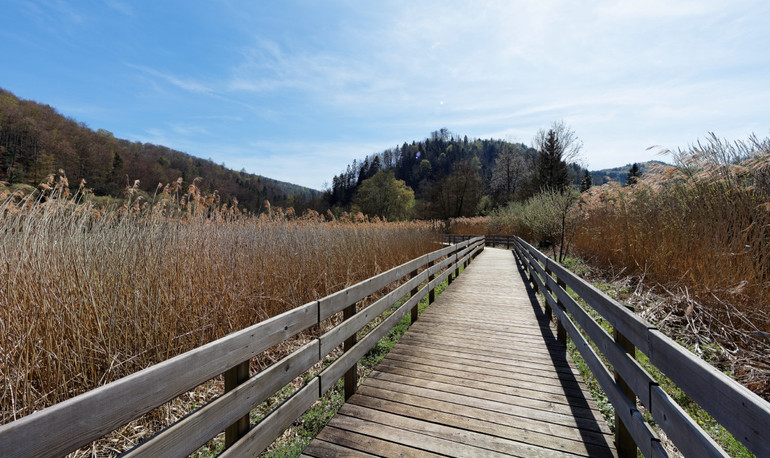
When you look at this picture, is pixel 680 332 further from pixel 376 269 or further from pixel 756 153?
pixel 376 269

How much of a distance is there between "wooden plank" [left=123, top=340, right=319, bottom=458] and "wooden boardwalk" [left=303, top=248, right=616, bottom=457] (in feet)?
2.20

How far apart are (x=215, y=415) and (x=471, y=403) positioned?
2.12 metres

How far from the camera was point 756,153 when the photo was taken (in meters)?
4.26

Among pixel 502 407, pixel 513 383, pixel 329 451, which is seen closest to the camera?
pixel 329 451

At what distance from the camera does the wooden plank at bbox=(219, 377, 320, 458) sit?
5.65 ft

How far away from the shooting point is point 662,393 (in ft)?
5.18

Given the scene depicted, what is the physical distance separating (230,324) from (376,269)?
363cm

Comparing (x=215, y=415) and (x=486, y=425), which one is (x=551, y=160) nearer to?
(x=486, y=425)

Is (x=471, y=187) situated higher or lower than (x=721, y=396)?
higher

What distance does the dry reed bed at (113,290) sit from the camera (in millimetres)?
2314

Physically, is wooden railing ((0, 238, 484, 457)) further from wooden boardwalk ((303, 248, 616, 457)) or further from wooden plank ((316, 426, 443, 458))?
wooden boardwalk ((303, 248, 616, 457))

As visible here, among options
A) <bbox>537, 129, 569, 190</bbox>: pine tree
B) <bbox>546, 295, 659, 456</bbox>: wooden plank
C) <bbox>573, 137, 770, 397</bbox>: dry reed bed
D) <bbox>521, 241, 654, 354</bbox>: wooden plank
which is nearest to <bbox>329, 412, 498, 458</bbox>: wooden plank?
<bbox>546, 295, 659, 456</bbox>: wooden plank

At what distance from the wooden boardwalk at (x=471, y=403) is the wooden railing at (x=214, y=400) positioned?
0.43 metres

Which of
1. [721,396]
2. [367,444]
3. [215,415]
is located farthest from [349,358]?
[721,396]
